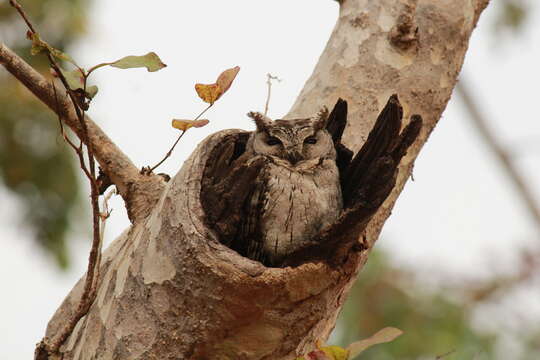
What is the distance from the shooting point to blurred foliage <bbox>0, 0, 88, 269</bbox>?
5.20 meters

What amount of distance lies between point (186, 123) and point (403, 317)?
12.1ft

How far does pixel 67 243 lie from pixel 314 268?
13.5ft

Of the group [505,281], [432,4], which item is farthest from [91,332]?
[505,281]

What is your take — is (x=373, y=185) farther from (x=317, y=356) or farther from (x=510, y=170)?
(x=510, y=170)

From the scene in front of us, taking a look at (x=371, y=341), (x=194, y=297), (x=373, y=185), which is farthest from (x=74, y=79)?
(x=371, y=341)

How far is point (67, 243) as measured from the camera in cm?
582

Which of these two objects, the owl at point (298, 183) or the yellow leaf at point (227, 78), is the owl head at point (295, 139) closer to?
the owl at point (298, 183)

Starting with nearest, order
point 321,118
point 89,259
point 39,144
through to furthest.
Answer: point 89,259 < point 321,118 < point 39,144

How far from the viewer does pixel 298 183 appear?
2.82 meters

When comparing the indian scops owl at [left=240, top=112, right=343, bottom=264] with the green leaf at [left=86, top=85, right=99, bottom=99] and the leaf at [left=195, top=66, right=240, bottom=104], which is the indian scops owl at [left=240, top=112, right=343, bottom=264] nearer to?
the leaf at [left=195, top=66, right=240, bottom=104]

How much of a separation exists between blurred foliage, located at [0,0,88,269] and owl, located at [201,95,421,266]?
268 cm

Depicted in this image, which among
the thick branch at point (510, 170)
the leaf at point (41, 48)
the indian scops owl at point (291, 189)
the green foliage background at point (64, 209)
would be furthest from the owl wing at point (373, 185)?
the thick branch at point (510, 170)

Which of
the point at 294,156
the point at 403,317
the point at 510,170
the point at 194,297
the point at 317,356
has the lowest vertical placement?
the point at 317,356

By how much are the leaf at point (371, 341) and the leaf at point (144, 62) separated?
1.08 meters
